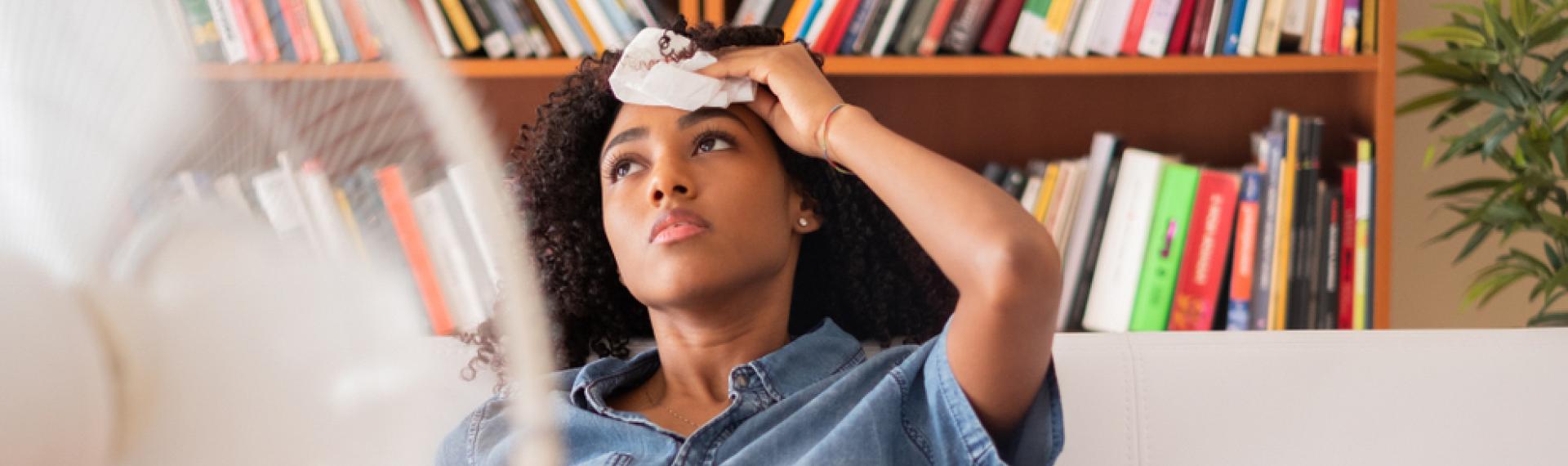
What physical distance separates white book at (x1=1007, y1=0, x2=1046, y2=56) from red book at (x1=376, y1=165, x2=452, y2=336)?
4.91 feet

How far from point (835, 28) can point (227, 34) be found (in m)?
1.50

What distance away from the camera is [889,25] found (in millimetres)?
1769

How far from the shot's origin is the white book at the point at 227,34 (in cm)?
29

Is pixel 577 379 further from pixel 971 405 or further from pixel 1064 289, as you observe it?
pixel 1064 289

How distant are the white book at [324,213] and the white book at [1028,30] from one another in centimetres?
154

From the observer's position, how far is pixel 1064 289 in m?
1.83

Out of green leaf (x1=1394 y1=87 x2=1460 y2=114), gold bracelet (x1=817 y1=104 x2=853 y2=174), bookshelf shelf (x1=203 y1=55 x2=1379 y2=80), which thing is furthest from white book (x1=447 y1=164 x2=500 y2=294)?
green leaf (x1=1394 y1=87 x2=1460 y2=114)

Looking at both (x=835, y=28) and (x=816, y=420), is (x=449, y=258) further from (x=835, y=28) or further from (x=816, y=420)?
(x=835, y=28)

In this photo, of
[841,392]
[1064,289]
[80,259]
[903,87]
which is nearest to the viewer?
[80,259]

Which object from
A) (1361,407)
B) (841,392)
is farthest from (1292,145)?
(841,392)

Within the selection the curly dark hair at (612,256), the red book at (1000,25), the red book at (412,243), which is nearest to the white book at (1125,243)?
the red book at (1000,25)

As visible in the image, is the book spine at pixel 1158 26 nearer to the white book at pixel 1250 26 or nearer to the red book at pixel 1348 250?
the white book at pixel 1250 26

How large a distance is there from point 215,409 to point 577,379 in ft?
2.84

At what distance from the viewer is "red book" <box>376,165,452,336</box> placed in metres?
0.29
